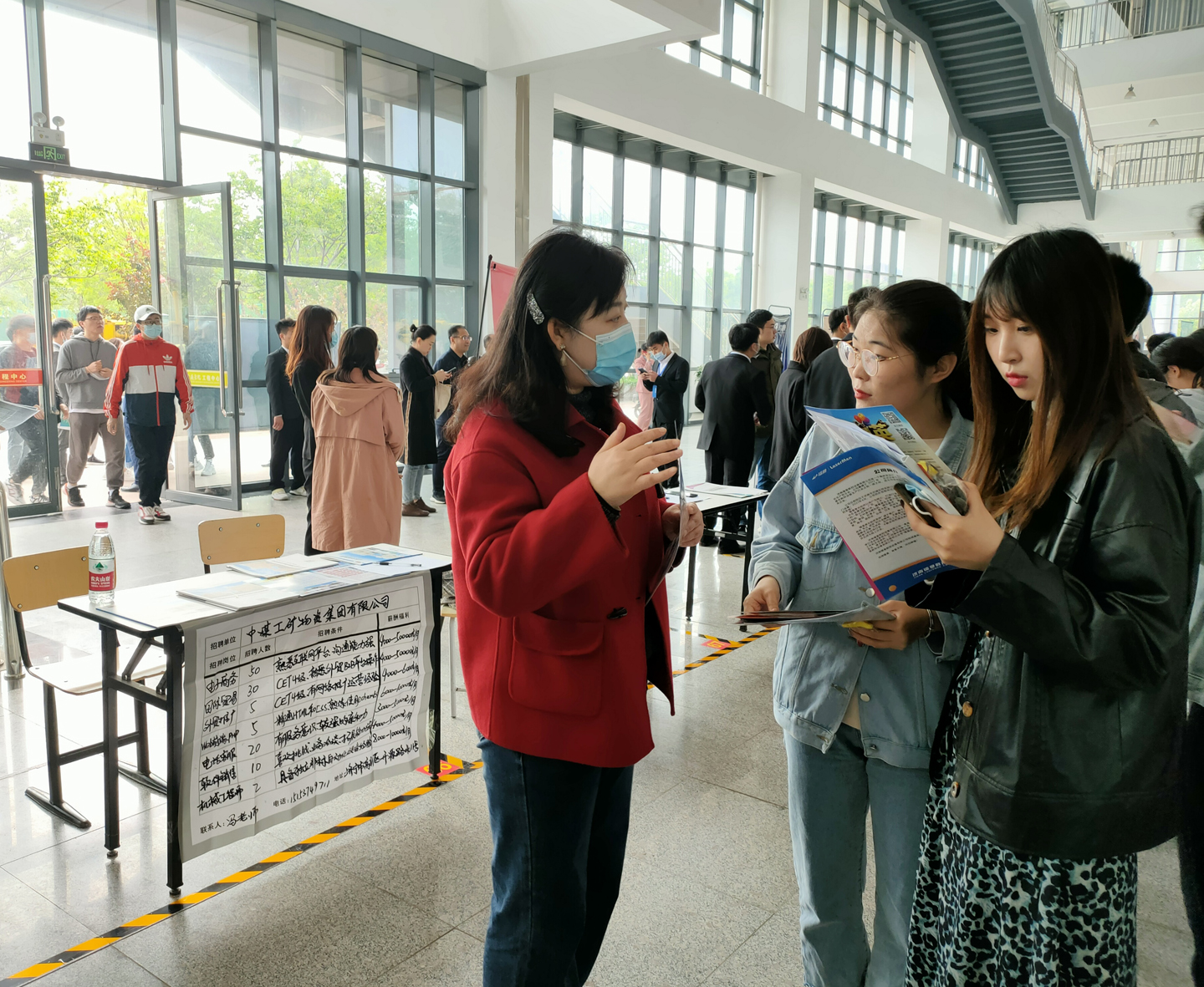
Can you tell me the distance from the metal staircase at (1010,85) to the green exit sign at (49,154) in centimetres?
1082

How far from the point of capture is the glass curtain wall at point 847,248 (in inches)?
678

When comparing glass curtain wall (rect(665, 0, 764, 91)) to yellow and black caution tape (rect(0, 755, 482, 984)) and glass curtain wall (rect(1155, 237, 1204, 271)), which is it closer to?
yellow and black caution tape (rect(0, 755, 482, 984))

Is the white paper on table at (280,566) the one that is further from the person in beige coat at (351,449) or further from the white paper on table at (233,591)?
the person in beige coat at (351,449)

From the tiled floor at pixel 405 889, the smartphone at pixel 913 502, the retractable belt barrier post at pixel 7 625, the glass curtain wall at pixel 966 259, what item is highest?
the glass curtain wall at pixel 966 259

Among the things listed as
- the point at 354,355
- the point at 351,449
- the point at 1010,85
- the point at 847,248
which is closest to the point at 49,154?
the point at 354,355

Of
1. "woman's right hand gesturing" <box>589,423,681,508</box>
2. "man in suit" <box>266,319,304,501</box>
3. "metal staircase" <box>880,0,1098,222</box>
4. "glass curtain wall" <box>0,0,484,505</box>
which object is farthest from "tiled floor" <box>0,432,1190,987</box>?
"metal staircase" <box>880,0,1098,222</box>

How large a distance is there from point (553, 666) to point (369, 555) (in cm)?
193

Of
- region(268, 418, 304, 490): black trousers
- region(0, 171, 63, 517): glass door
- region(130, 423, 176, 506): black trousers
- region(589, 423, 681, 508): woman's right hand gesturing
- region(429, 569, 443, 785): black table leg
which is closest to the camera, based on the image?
region(589, 423, 681, 508): woman's right hand gesturing

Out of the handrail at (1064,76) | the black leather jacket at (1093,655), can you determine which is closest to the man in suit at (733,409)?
the black leather jacket at (1093,655)

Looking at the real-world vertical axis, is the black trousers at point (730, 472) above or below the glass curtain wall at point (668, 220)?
below

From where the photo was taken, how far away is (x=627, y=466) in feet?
4.30

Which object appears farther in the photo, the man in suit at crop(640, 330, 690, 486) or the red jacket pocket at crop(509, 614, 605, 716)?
the man in suit at crop(640, 330, 690, 486)

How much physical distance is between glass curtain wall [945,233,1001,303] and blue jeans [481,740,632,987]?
73.5 feet

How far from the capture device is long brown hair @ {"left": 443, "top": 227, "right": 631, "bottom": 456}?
148 centimetres
